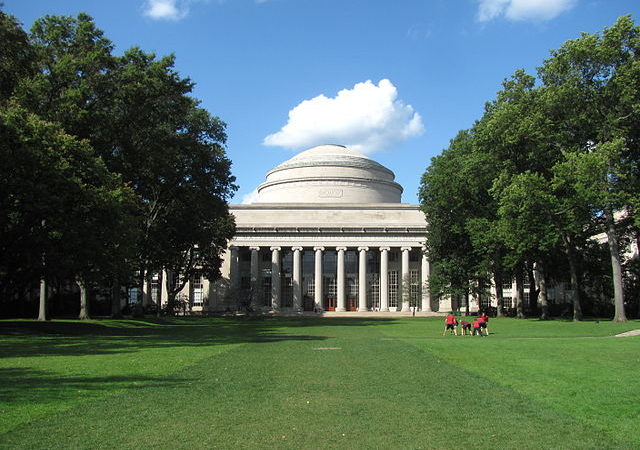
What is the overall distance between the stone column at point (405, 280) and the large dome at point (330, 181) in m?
15.5

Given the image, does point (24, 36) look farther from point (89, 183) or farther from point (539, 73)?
point (539, 73)

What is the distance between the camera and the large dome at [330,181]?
95312 millimetres

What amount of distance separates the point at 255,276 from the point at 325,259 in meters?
10.7

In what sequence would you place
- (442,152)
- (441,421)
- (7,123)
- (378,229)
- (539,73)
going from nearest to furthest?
(441,421) → (7,123) → (539,73) → (442,152) → (378,229)

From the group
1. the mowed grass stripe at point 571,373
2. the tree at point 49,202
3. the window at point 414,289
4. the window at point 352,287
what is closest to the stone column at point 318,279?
the window at point 352,287

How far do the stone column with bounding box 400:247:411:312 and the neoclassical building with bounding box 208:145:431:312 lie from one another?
5.1 inches

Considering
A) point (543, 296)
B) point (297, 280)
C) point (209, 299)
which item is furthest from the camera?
point (209, 299)

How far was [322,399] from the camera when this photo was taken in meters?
12.1

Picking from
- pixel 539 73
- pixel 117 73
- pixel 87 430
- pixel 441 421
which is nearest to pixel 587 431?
pixel 441 421

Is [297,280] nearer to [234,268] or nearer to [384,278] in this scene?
[234,268]

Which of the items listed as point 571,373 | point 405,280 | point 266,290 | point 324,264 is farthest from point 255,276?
point 571,373

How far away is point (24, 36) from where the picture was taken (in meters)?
32.6

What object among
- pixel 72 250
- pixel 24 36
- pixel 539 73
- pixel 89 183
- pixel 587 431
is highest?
pixel 539 73

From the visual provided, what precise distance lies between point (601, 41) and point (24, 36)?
34.9 meters
